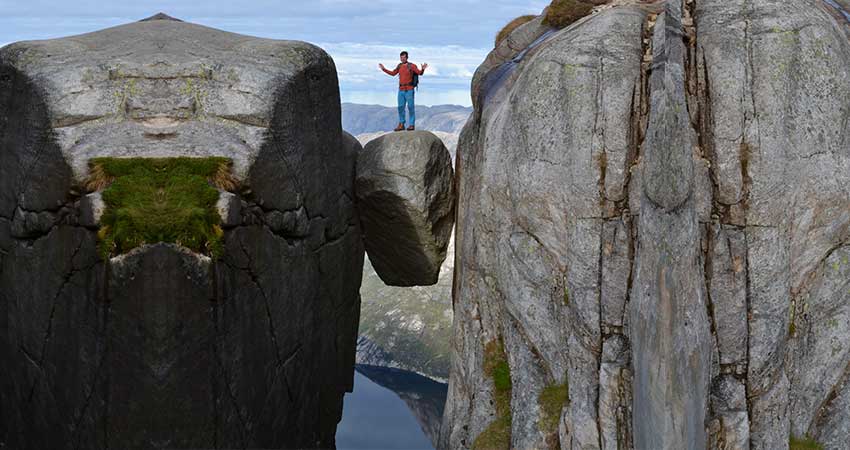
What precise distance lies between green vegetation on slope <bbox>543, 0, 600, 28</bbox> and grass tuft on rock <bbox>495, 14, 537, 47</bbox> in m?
0.91

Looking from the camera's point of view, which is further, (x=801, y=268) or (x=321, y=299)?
(x=321, y=299)

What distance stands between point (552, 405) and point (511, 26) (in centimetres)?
443

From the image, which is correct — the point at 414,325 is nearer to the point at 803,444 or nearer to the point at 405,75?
the point at 405,75

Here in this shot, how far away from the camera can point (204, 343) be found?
26.3ft

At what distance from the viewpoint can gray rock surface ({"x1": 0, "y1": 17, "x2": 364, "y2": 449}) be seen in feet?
25.7

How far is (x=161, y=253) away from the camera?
24.8ft

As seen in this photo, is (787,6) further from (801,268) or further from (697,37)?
(801,268)

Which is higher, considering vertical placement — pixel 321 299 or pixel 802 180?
pixel 802 180

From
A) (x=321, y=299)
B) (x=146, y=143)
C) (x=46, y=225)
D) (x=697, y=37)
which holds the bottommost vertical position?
(x=321, y=299)

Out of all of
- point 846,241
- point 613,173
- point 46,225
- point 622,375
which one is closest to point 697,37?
point 613,173

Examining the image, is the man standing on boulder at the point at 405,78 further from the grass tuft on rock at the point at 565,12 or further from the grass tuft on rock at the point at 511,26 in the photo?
the grass tuft on rock at the point at 565,12

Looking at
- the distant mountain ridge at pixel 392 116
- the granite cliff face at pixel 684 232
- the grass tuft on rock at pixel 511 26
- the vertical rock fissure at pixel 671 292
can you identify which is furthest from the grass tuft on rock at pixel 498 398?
the distant mountain ridge at pixel 392 116

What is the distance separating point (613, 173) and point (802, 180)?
1377mm

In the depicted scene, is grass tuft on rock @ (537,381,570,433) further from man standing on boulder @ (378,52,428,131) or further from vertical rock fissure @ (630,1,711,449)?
man standing on boulder @ (378,52,428,131)
